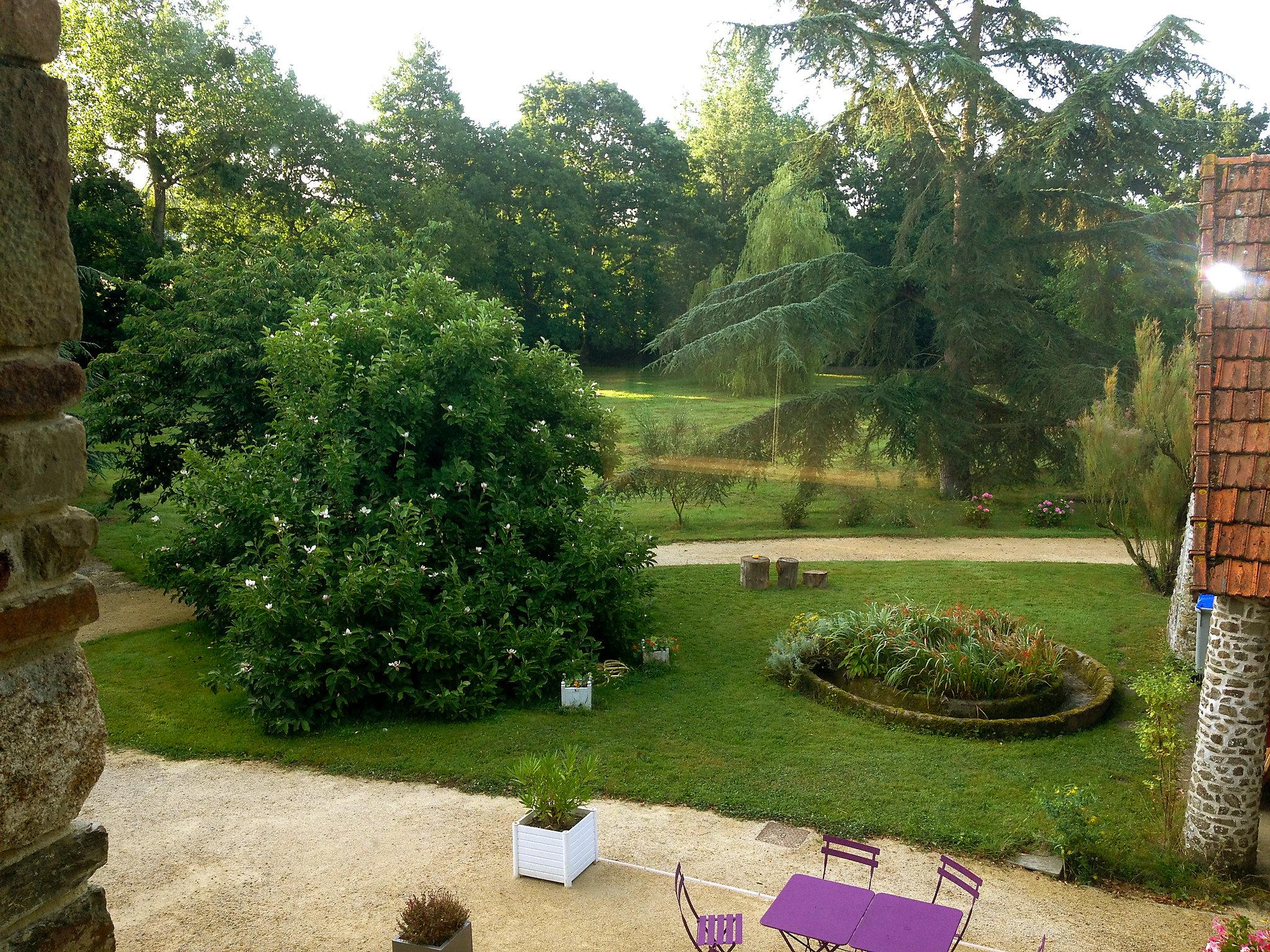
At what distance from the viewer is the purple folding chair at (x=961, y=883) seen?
6266mm

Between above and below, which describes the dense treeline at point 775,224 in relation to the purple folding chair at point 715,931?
Result: above

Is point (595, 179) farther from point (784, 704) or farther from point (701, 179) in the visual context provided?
point (784, 704)

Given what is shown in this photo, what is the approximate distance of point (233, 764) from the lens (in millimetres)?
10008

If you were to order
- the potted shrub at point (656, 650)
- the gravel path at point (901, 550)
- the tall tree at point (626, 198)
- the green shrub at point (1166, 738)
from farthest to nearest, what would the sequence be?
the tall tree at point (626, 198), the gravel path at point (901, 550), the potted shrub at point (656, 650), the green shrub at point (1166, 738)

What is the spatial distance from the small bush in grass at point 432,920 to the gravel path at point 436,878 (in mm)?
540

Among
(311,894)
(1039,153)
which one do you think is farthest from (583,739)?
(1039,153)

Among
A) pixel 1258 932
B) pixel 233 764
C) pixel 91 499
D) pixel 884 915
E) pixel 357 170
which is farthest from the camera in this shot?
pixel 357 170

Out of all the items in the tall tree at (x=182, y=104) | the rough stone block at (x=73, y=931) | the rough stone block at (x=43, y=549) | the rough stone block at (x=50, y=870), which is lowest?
the rough stone block at (x=73, y=931)

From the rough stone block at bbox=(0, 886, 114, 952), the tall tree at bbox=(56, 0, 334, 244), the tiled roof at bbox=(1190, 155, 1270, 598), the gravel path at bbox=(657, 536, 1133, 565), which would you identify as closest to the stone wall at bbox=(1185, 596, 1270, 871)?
the tiled roof at bbox=(1190, 155, 1270, 598)

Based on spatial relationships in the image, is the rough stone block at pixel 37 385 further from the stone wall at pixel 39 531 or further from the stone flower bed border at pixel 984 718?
the stone flower bed border at pixel 984 718

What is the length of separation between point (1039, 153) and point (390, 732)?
18.2 meters

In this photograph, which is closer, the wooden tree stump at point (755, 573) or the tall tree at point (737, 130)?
the wooden tree stump at point (755, 573)

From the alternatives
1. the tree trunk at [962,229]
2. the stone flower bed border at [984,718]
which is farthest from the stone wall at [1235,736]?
the tree trunk at [962,229]

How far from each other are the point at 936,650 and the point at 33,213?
34.6 ft
